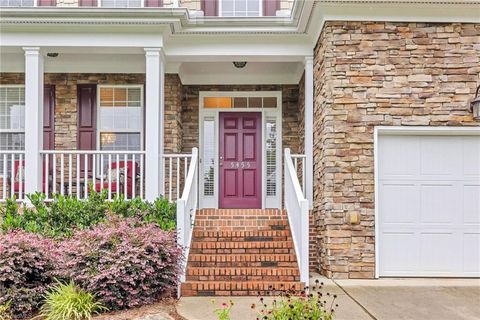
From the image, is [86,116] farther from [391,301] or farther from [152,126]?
[391,301]

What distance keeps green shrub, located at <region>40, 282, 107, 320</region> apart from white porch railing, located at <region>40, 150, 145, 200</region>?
2542 millimetres

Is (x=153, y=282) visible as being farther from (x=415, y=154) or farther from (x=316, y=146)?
(x=415, y=154)

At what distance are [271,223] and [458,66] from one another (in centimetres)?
347

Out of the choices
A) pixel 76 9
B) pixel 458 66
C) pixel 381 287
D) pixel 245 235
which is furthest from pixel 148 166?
pixel 458 66

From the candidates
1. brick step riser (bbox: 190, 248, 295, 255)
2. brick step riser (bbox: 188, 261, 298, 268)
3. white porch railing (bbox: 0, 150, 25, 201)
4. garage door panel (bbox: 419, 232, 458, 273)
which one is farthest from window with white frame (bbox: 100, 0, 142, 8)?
garage door panel (bbox: 419, 232, 458, 273)

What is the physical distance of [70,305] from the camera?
Result: 15.7 ft

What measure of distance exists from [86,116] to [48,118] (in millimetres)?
696

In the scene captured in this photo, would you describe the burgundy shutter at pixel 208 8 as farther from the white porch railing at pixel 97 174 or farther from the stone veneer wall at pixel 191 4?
the white porch railing at pixel 97 174

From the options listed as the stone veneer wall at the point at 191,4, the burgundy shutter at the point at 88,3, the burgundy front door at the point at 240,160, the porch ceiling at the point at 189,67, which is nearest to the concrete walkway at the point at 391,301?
the burgundy front door at the point at 240,160

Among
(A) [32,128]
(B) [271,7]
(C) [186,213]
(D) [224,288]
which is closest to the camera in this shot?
(D) [224,288]

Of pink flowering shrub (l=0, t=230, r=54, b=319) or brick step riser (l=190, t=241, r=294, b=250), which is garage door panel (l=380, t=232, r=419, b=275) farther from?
pink flowering shrub (l=0, t=230, r=54, b=319)

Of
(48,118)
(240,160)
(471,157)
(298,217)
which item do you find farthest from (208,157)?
(471,157)

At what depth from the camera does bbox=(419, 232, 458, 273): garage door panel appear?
6883 millimetres

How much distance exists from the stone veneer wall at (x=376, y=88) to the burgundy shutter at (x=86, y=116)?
14.8 feet
